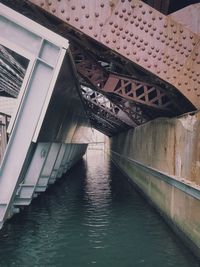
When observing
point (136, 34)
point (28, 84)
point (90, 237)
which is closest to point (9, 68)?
point (28, 84)

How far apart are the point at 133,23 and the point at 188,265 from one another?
5158mm

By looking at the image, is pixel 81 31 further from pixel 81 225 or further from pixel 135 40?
pixel 81 225

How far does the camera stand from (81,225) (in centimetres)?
1198

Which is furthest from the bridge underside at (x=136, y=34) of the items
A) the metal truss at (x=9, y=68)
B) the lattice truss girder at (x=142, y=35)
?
the metal truss at (x=9, y=68)

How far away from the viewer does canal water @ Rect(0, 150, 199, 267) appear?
867 centimetres

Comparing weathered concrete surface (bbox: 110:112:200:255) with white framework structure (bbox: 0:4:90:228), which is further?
weathered concrete surface (bbox: 110:112:200:255)

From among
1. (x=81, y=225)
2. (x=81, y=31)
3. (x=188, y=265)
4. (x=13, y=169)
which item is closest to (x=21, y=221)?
(x=81, y=225)

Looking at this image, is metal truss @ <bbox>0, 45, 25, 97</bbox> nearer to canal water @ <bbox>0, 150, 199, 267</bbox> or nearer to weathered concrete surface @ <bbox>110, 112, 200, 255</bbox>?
canal water @ <bbox>0, 150, 199, 267</bbox>

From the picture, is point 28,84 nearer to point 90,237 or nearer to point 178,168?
point 90,237

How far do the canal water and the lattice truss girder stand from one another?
3.64m

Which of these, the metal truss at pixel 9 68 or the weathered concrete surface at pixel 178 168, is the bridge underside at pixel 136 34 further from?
the metal truss at pixel 9 68

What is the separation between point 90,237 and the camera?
10.5 meters

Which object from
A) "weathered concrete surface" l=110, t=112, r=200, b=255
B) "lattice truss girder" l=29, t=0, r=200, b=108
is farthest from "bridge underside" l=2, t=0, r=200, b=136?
"weathered concrete surface" l=110, t=112, r=200, b=255

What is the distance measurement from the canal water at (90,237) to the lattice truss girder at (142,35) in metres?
3.64
